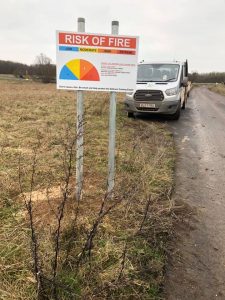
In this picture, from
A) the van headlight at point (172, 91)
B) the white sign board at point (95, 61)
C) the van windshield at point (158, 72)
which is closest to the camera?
the white sign board at point (95, 61)

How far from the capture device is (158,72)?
13203mm

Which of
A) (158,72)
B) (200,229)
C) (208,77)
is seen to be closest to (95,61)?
(200,229)

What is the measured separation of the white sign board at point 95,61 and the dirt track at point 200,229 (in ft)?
6.62

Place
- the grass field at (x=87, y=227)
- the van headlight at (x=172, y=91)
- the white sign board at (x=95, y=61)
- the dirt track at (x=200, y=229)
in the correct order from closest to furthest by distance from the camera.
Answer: the grass field at (x=87, y=227)
the dirt track at (x=200, y=229)
the white sign board at (x=95, y=61)
the van headlight at (x=172, y=91)

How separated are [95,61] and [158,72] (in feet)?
31.0

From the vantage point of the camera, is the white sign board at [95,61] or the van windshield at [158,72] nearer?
the white sign board at [95,61]

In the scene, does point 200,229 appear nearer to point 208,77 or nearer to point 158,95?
point 158,95

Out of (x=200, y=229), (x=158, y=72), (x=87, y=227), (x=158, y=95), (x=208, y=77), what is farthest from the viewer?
(x=208, y=77)

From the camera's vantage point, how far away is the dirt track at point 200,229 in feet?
10.6

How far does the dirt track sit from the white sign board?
2.02m

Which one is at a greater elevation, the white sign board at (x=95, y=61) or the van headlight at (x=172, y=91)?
the white sign board at (x=95, y=61)

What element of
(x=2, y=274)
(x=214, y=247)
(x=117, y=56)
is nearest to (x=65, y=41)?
(x=117, y=56)

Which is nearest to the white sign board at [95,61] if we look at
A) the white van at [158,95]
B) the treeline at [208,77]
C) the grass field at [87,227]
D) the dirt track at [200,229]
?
the grass field at [87,227]

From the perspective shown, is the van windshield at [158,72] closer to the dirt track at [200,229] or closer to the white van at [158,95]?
the white van at [158,95]
